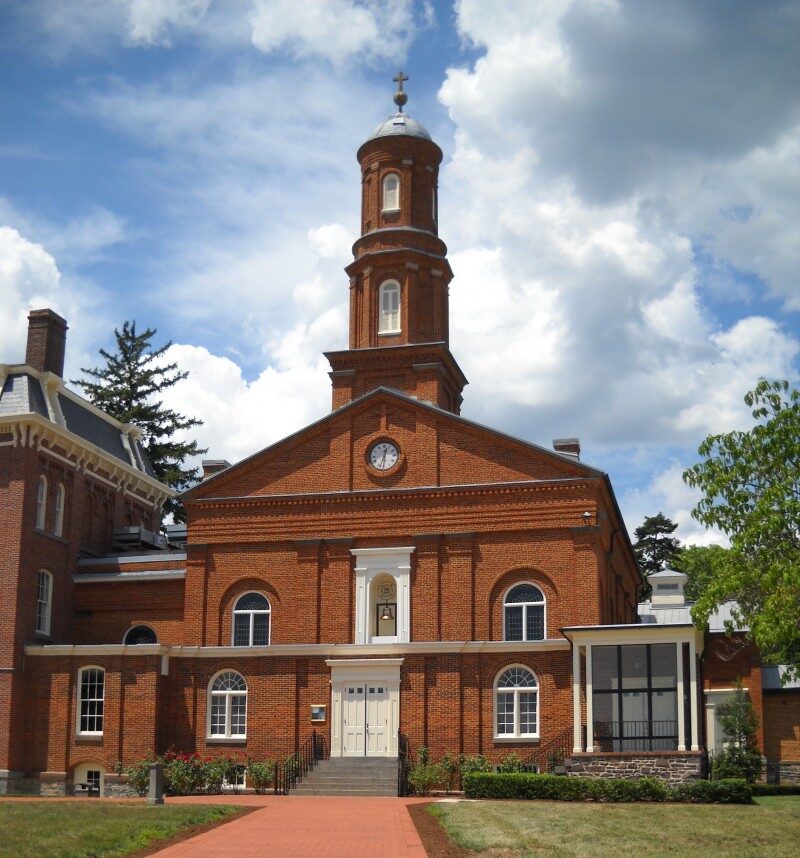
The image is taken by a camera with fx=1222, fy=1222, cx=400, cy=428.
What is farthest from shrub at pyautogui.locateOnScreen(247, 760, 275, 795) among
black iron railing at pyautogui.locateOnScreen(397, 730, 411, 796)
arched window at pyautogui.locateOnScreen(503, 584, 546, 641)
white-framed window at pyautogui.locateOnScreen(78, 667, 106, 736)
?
arched window at pyautogui.locateOnScreen(503, 584, 546, 641)

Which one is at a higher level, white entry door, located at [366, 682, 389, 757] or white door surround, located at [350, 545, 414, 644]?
white door surround, located at [350, 545, 414, 644]

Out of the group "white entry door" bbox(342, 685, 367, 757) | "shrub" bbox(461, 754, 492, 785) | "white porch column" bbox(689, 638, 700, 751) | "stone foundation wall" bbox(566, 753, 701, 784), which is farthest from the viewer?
"white entry door" bbox(342, 685, 367, 757)

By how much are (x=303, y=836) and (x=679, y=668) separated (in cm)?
1341

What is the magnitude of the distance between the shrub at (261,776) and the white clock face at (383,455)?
9.19 meters

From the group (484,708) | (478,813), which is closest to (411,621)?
(484,708)

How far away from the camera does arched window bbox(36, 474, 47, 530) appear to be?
38125mm

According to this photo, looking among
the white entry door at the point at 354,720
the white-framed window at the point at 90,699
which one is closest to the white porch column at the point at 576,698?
the white entry door at the point at 354,720

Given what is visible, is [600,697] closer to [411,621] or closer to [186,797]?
[411,621]

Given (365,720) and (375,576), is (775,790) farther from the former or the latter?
(375,576)

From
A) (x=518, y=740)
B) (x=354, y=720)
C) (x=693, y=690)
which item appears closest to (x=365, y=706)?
(x=354, y=720)

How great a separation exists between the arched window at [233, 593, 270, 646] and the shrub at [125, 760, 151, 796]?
4.42 meters

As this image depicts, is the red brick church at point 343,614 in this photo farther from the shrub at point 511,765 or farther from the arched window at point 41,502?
the shrub at point 511,765

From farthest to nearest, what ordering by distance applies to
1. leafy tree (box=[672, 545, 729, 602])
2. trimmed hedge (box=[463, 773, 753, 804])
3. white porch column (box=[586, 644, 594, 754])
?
leafy tree (box=[672, 545, 729, 602]) < white porch column (box=[586, 644, 594, 754]) < trimmed hedge (box=[463, 773, 753, 804])

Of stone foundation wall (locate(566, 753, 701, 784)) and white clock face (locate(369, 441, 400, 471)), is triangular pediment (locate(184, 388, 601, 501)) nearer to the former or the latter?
white clock face (locate(369, 441, 400, 471))
